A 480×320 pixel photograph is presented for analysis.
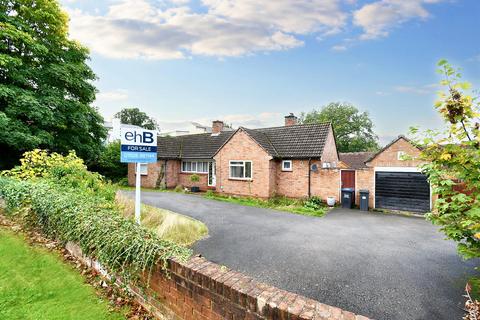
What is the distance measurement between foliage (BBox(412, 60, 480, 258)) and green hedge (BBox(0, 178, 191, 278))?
4.32 meters

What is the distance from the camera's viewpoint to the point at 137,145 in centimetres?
600

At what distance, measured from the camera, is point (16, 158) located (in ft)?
46.6

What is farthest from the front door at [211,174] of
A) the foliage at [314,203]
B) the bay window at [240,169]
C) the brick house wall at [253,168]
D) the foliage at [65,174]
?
the foliage at [65,174]

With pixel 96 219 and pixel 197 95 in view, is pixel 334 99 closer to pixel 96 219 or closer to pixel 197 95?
pixel 197 95

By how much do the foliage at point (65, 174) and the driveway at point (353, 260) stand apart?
13.3ft

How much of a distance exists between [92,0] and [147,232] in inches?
361

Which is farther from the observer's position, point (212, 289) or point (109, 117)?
point (109, 117)

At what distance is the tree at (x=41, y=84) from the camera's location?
40.3 feet

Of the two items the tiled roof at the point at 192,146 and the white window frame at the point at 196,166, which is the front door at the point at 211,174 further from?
the tiled roof at the point at 192,146

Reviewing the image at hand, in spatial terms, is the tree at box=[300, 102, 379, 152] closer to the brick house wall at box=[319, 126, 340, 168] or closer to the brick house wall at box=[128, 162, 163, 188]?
the brick house wall at box=[319, 126, 340, 168]

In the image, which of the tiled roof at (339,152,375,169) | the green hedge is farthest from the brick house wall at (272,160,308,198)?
the tiled roof at (339,152,375,169)

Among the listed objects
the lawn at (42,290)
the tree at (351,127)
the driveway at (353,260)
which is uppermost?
the tree at (351,127)

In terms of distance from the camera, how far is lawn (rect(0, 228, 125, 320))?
351cm

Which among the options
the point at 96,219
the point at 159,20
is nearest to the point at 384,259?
the point at 96,219
